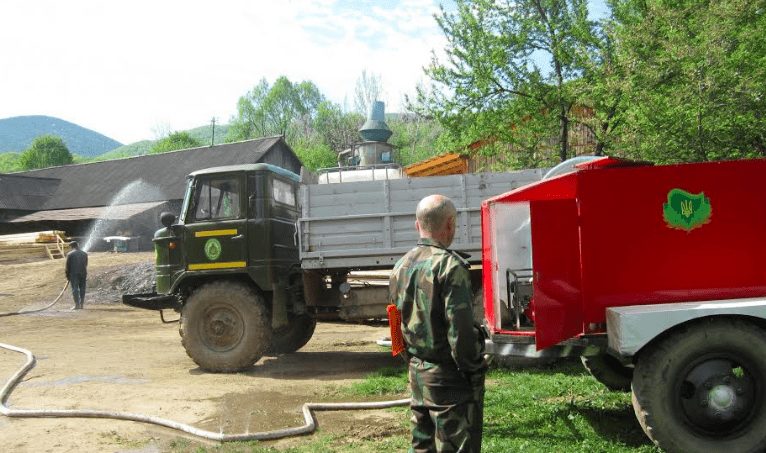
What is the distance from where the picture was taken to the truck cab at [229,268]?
28.8 feet

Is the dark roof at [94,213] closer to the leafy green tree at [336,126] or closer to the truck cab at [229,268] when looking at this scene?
the truck cab at [229,268]

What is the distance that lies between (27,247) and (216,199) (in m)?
24.7

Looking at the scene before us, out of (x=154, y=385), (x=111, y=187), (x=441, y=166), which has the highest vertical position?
(x=111, y=187)

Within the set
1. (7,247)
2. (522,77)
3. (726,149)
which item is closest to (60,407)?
(726,149)

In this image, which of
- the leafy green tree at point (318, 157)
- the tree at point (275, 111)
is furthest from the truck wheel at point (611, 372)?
the tree at point (275, 111)

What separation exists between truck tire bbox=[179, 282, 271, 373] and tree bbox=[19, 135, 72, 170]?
308 ft

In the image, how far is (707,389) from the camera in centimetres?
438

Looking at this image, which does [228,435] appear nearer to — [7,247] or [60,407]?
[60,407]

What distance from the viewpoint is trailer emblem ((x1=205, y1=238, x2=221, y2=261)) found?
8.90 metres

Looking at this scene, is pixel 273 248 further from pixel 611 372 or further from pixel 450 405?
pixel 450 405

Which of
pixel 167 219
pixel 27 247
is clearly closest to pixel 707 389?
pixel 167 219

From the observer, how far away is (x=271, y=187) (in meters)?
9.07

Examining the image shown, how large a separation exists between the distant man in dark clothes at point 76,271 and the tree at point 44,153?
270 feet

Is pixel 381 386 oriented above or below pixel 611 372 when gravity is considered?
below
